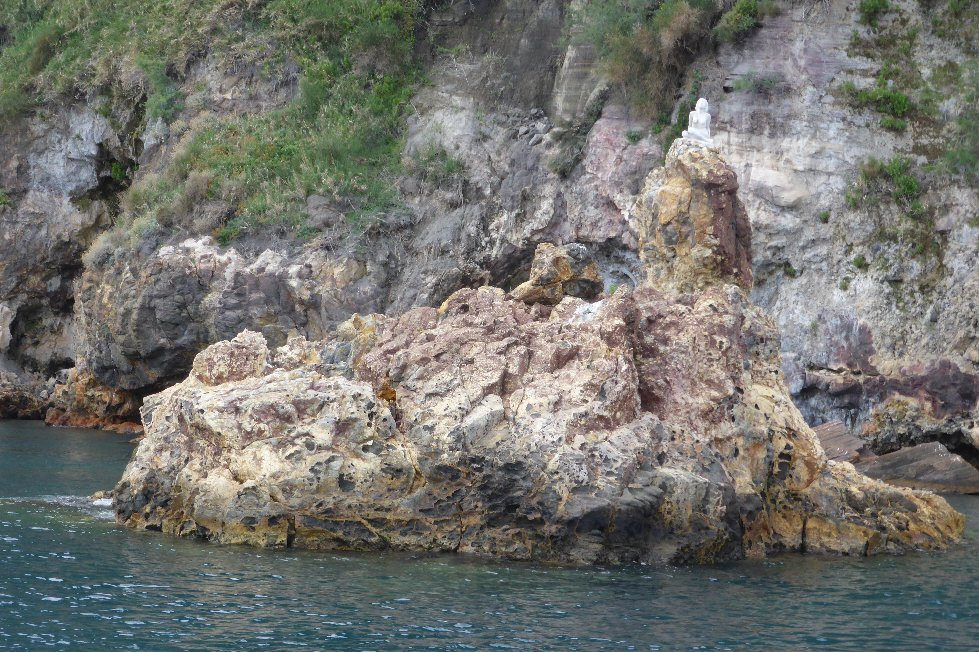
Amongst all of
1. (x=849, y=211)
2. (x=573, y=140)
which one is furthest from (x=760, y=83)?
(x=573, y=140)

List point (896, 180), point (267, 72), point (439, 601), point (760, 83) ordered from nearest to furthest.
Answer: point (439, 601)
point (896, 180)
point (760, 83)
point (267, 72)

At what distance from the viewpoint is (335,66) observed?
1882 inches

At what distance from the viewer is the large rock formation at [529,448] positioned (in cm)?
1812

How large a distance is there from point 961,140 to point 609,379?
2193 centimetres

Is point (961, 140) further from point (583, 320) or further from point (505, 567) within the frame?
point (505, 567)

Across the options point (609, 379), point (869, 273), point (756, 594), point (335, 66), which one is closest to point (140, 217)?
point (335, 66)

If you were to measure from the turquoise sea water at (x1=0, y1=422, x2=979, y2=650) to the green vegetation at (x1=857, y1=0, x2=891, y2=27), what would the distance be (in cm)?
2290

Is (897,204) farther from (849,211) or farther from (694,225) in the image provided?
(694,225)

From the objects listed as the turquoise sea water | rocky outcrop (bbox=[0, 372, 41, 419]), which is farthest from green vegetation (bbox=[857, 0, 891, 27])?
rocky outcrop (bbox=[0, 372, 41, 419])

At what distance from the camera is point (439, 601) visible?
1509 cm

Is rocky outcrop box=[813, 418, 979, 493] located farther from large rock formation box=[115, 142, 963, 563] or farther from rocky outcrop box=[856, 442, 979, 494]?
large rock formation box=[115, 142, 963, 563]

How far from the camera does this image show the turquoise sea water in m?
13.5

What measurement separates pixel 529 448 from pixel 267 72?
1345 inches

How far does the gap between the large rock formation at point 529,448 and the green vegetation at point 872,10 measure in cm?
1996
